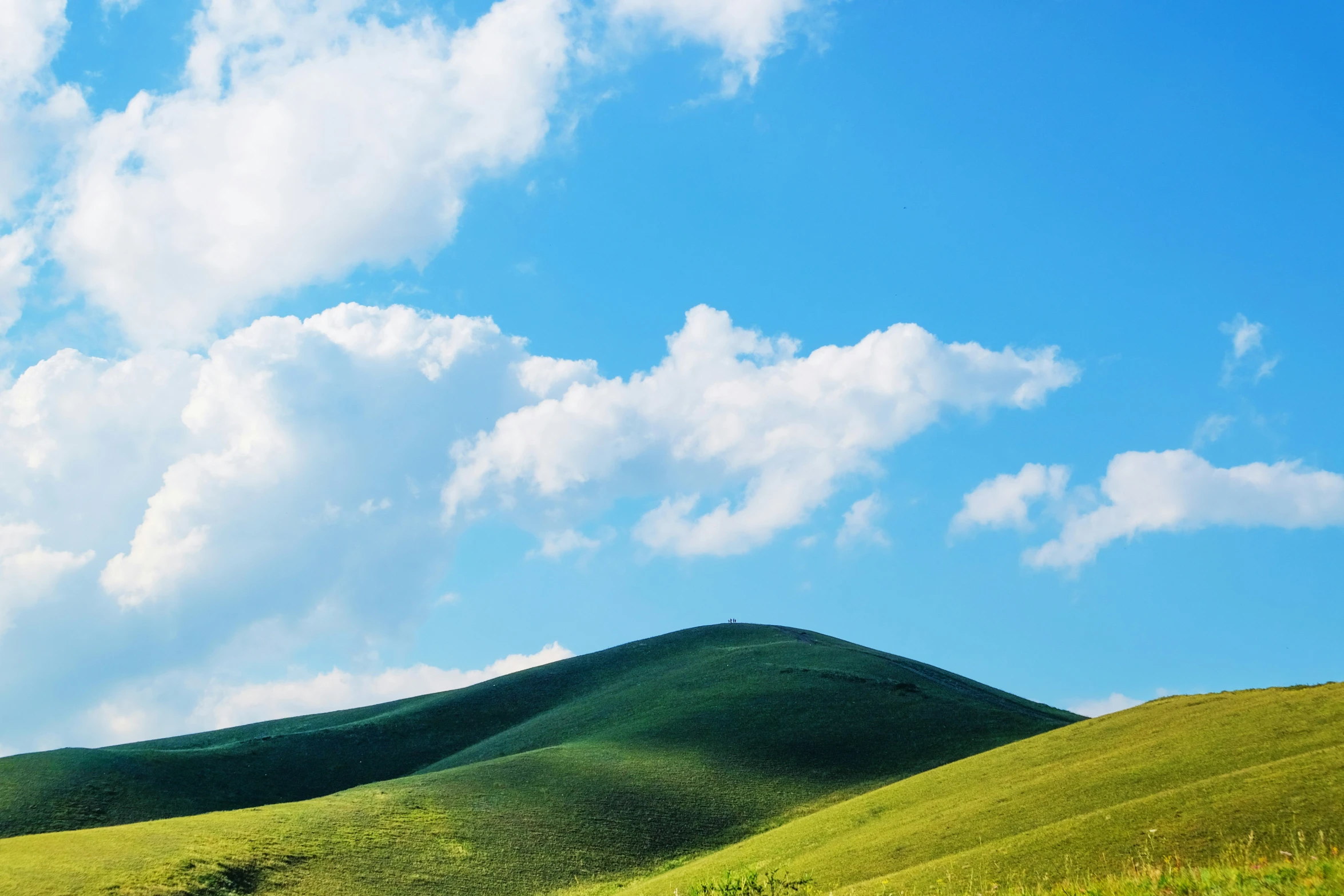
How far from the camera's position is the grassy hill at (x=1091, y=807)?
2259cm

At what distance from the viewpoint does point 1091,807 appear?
96.4 ft

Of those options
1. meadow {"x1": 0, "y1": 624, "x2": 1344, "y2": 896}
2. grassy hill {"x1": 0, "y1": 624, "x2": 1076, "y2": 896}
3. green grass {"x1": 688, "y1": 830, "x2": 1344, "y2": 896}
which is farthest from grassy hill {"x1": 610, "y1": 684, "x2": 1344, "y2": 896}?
grassy hill {"x1": 0, "y1": 624, "x2": 1076, "y2": 896}

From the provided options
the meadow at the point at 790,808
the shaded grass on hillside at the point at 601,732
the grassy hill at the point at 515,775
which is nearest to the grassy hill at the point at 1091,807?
the meadow at the point at 790,808

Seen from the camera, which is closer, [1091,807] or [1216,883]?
[1216,883]

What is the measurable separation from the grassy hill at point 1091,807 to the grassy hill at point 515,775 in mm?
9099

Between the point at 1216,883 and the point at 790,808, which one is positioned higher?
the point at 1216,883

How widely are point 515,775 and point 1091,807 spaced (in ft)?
112

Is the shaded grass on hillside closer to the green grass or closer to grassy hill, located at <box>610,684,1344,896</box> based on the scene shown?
grassy hill, located at <box>610,684,1344,896</box>

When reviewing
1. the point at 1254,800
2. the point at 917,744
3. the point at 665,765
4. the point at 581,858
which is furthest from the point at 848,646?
the point at 1254,800

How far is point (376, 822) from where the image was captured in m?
45.6

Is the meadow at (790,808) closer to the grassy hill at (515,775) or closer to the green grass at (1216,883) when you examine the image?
the green grass at (1216,883)

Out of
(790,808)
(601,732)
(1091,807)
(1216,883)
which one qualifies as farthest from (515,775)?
(1216,883)

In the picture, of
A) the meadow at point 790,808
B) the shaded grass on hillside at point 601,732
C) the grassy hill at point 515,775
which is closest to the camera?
the meadow at point 790,808

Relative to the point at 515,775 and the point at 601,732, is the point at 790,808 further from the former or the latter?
the point at 601,732
